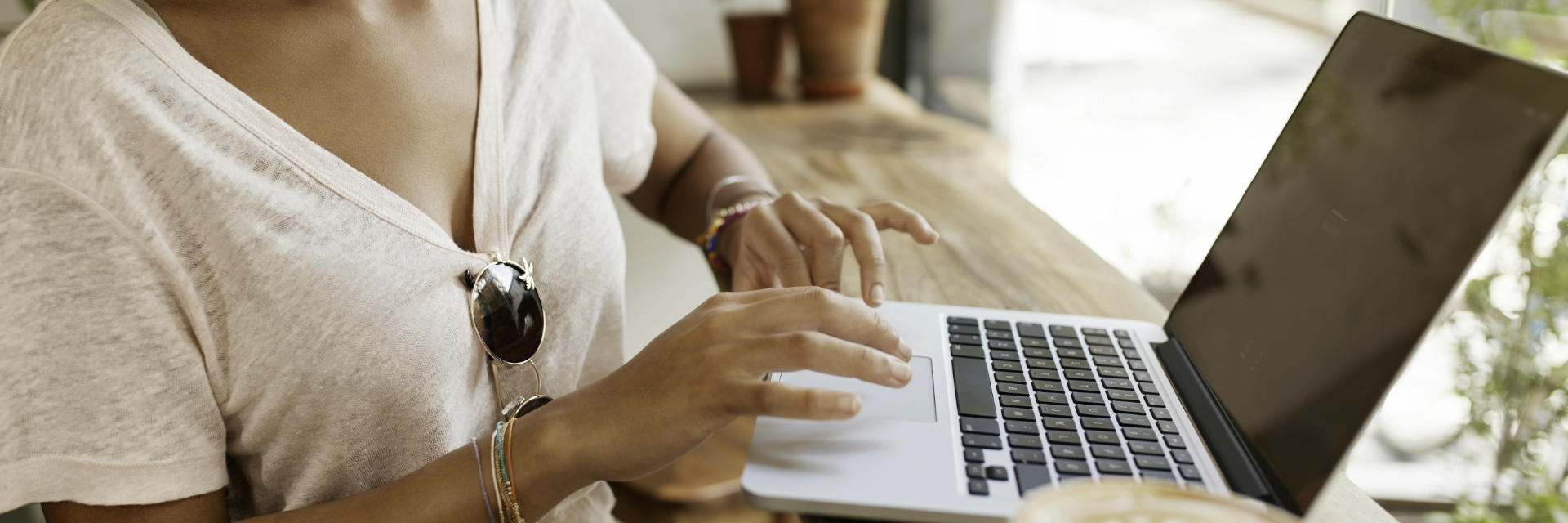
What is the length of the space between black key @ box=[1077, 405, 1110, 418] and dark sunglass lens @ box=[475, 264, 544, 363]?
384 mm

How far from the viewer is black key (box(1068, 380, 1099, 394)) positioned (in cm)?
64

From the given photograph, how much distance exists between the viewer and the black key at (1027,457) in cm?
54

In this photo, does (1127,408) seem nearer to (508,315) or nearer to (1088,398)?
(1088,398)

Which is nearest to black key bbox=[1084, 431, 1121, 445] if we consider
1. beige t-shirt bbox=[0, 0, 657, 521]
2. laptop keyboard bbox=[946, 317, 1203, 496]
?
laptop keyboard bbox=[946, 317, 1203, 496]

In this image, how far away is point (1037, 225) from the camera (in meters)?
1.15

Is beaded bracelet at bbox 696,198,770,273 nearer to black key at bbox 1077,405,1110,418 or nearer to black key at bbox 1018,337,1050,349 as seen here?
black key at bbox 1018,337,1050,349

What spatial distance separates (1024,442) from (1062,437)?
3cm

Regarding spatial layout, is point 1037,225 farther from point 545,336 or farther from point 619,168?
point 545,336

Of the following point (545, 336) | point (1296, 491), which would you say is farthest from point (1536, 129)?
point (545, 336)

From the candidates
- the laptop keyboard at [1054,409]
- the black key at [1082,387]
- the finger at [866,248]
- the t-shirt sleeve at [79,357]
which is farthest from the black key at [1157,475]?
the t-shirt sleeve at [79,357]

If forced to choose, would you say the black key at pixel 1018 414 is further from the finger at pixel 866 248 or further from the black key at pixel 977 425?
the finger at pixel 866 248

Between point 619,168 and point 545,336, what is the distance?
0.85 feet

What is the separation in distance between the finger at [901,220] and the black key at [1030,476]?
0.29 meters

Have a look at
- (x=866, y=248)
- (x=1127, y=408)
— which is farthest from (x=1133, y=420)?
(x=866, y=248)
